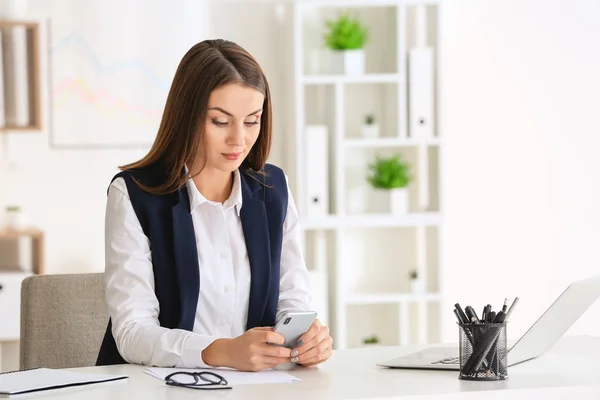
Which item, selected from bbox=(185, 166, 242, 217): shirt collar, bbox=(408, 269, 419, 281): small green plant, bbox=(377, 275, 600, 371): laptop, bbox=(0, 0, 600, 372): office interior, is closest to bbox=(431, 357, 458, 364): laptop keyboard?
bbox=(377, 275, 600, 371): laptop

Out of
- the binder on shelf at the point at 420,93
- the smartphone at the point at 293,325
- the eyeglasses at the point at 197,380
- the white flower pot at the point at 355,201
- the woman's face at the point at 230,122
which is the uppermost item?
the binder on shelf at the point at 420,93

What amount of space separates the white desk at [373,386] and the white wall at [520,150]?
2.93m

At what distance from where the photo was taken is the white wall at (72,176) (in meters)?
4.54

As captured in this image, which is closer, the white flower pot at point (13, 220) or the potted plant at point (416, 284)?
the white flower pot at point (13, 220)

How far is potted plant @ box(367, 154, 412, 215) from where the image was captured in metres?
4.50

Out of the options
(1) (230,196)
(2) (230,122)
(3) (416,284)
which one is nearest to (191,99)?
(2) (230,122)

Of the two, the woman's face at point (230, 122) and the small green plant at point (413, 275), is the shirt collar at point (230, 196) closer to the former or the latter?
the woman's face at point (230, 122)

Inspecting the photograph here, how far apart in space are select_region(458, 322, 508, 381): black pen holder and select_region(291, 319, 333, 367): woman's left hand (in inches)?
10.2

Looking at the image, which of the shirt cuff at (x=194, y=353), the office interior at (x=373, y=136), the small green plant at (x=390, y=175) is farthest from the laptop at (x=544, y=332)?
the small green plant at (x=390, y=175)

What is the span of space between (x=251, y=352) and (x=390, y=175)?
2.82 meters

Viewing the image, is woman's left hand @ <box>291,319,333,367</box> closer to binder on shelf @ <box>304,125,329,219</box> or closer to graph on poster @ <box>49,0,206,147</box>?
binder on shelf @ <box>304,125,329,219</box>

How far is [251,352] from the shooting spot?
1.76 meters

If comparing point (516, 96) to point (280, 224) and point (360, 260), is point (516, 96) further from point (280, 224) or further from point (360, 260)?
point (280, 224)

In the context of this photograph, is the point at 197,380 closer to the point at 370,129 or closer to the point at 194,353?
the point at 194,353
